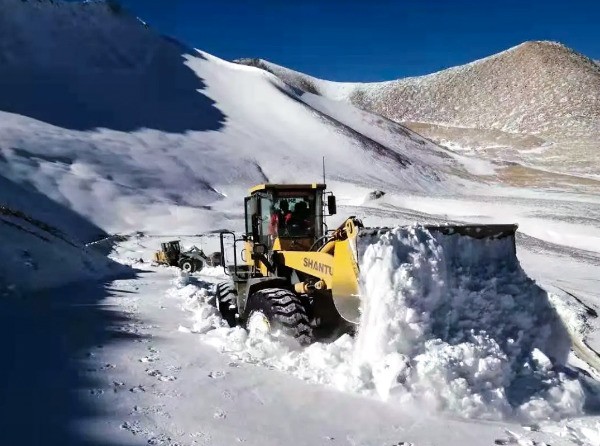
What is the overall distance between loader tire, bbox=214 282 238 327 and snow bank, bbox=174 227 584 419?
7.06 ft

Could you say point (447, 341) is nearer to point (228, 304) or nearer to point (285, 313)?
point (285, 313)

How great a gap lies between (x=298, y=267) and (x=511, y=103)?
111460 mm

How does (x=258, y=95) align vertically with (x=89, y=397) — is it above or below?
above

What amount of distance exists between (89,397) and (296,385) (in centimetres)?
188

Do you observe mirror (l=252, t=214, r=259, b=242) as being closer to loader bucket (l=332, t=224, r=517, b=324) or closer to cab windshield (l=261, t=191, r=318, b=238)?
cab windshield (l=261, t=191, r=318, b=238)

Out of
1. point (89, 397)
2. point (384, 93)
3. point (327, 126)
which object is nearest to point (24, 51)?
point (327, 126)

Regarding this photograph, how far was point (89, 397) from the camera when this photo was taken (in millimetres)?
5008

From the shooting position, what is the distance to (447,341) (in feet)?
18.4

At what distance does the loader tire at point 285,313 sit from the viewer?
6.63m

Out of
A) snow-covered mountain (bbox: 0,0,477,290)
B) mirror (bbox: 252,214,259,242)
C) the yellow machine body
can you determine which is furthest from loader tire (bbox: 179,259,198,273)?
snow-covered mountain (bbox: 0,0,477,290)

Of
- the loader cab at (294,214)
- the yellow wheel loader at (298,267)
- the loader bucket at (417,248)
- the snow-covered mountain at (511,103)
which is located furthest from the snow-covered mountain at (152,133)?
the loader bucket at (417,248)

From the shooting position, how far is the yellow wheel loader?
Result: 6270 millimetres

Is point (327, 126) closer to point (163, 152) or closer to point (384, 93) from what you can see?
point (163, 152)

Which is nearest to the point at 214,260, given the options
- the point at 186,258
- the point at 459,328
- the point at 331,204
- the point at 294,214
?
the point at 186,258
